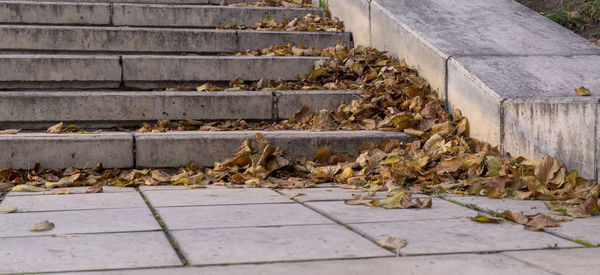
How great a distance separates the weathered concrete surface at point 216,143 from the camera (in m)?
3.44

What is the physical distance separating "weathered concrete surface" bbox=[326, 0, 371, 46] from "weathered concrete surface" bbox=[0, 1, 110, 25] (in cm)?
186

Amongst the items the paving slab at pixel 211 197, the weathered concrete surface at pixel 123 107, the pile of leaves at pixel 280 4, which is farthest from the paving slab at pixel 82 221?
the pile of leaves at pixel 280 4

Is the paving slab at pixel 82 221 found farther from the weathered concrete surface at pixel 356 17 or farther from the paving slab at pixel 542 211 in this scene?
the weathered concrete surface at pixel 356 17

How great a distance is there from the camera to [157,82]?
172 inches

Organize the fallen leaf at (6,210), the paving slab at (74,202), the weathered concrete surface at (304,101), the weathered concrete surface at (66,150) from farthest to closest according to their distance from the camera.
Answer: the weathered concrete surface at (304,101) < the weathered concrete surface at (66,150) < the paving slab at (74,202) < the fallen leaf at (6,210)

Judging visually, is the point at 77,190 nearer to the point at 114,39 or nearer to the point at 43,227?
the point at 43,227

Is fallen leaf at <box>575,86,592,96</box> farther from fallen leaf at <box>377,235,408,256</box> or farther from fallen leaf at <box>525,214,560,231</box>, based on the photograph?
fallen leaf at <box>377,235,408,256</box>

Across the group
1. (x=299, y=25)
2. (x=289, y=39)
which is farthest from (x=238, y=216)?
(x=299, y=25)

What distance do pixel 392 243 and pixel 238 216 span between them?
25.2 inches

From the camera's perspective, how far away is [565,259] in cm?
173

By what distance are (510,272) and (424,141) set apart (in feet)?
6.68

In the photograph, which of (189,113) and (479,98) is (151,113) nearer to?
(189,113)

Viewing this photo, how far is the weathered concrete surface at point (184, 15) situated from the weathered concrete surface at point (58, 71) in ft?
3.55

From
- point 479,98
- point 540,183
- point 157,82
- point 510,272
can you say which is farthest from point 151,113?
point 510,272
